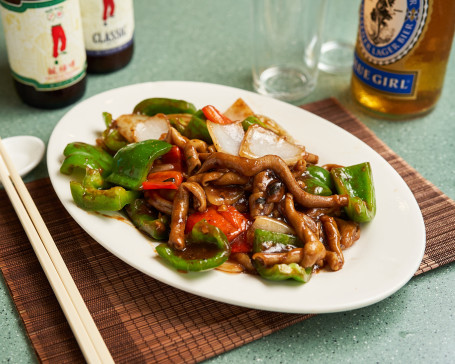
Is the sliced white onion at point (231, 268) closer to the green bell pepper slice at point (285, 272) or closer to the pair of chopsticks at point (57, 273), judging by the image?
the green bell pepper slice at point (285, 272)

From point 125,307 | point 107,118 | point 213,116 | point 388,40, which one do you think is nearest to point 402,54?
point 388,40

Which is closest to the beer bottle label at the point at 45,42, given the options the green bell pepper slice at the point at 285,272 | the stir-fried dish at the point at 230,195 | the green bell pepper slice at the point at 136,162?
the stir-fried dish at the point at 230,195

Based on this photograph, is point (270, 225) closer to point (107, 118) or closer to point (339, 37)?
point (107, 118)

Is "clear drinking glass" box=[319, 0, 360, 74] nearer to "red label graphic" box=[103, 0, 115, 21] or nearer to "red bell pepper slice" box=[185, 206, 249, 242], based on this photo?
"red label graphic" box=[103, 0, 115, 21]

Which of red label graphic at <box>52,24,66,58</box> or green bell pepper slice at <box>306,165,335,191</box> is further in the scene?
red label graphic at <box>52,24,66,58</box>

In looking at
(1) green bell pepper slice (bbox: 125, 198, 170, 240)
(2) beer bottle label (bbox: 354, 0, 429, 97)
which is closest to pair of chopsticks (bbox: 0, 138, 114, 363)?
(1) green bell pepper slice (bbox: 125, 198, 170, 240)

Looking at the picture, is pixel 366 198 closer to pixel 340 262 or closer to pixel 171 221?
pixel 340 262

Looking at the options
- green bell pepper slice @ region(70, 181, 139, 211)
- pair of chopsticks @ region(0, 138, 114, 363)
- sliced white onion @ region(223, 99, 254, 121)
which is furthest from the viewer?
sliced white onion @ region(223, 99, 254, 121)
